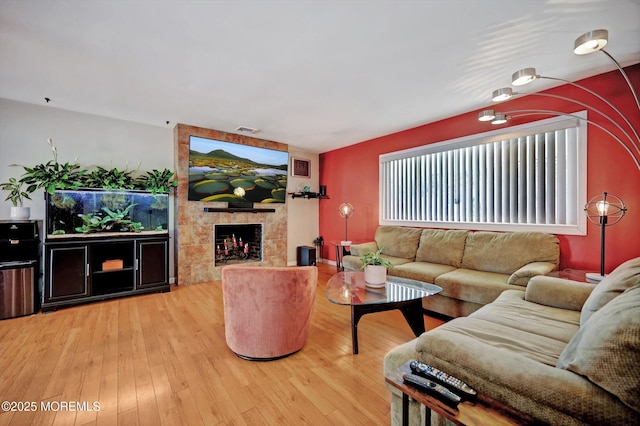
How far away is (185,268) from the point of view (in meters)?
4.35

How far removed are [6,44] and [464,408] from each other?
398 cm

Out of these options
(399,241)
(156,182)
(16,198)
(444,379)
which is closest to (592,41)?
(444,379)

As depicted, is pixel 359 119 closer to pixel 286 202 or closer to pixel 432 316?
pixel 286 202

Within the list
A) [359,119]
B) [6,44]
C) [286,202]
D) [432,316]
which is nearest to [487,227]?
[432,316]

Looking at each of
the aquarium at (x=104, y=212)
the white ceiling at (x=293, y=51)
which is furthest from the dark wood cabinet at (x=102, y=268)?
the white ceiling at (x=293, y=51)

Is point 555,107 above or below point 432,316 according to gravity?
above

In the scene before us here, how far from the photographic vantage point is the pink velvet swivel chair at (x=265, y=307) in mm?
2047

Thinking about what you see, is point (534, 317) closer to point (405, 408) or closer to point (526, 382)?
point (526, 382)

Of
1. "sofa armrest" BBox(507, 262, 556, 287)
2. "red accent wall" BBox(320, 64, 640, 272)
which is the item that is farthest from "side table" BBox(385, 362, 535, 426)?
"red accent wall" BBox(320, 64, 640, 272)

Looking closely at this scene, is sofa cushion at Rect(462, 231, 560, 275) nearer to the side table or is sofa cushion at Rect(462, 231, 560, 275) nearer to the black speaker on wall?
the side table

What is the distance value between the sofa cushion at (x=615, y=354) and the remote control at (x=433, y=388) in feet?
1.37

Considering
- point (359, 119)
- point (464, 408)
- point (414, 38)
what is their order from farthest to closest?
point (359, 119) < point (414, 38) < point (464, 408)

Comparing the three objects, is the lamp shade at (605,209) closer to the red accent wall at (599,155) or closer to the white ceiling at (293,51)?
the red accent wall at (599,155)

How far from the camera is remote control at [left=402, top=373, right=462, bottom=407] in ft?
2.93
